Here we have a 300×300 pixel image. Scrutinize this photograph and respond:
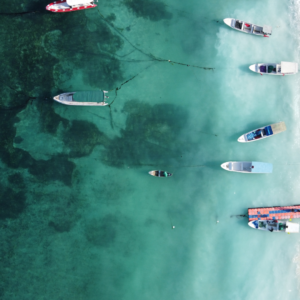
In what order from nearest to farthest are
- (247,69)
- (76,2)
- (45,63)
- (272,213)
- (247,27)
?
1. (76,2)
2. (272,213)
3. (247,27)
4. (45,63)
5. (247,69)

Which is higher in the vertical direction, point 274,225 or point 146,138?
point 146,138

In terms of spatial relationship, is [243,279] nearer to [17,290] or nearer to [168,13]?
[17,290]

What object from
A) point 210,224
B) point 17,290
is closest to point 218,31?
point 210,224

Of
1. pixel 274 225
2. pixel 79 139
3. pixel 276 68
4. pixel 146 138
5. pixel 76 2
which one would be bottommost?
pixel 274 225

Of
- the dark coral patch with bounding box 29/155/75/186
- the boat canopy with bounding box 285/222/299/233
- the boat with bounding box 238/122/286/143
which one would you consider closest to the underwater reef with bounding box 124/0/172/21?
the boat with bounding box 238/122/286/143

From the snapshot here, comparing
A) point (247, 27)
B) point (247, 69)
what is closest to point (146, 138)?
point (247, 69)

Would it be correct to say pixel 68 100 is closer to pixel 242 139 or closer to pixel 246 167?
pixel 242 139
